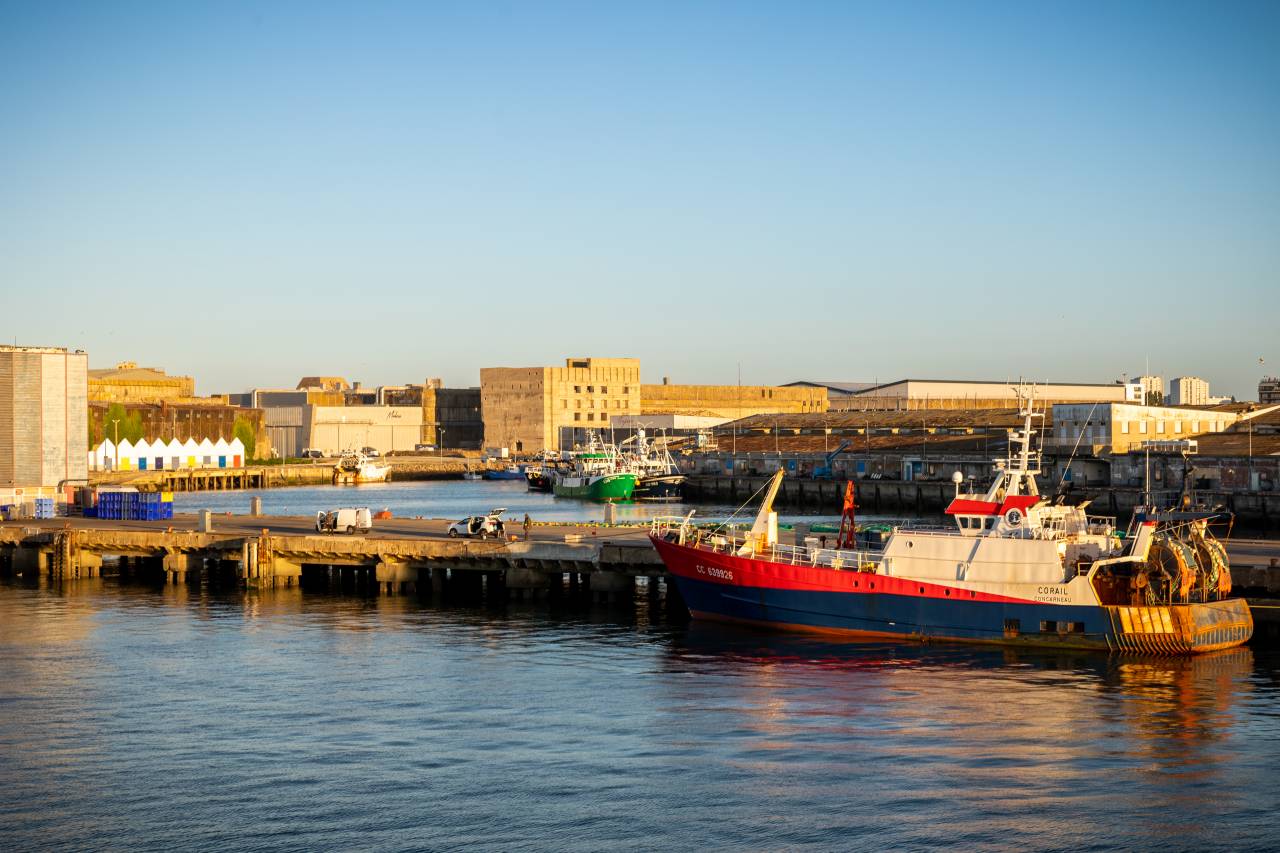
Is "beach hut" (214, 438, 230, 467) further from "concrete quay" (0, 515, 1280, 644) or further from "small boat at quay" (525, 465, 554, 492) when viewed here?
"concrete quay" (0, 515, 1280, 644)

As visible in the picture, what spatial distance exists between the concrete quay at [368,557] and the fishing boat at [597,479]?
71.1 meters

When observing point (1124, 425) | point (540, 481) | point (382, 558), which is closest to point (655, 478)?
point (540, 481)

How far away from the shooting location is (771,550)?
56.8 meters

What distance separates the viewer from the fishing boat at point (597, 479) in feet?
502

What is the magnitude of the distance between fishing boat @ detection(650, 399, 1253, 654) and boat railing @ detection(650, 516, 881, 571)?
8 cm

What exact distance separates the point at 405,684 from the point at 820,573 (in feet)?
52.1

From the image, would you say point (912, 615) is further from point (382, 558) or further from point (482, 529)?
point (382, 558)

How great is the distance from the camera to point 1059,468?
126812 millimetres

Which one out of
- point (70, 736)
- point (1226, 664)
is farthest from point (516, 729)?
point (1226, 664)

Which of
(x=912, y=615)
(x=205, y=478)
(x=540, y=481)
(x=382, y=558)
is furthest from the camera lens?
(x=205, y=478)

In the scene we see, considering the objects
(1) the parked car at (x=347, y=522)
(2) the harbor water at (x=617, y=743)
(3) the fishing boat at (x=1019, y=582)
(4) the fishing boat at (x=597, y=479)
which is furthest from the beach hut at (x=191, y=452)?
(3) the fishing boat at (x=1019, y=582)

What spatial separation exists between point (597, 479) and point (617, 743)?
116 m

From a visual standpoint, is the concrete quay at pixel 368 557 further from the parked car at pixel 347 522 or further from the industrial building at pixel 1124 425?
the industrial building at pixel 1124 425

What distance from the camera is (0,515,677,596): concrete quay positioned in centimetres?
6506
